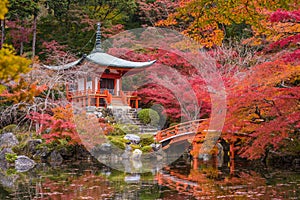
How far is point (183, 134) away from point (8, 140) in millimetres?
6599

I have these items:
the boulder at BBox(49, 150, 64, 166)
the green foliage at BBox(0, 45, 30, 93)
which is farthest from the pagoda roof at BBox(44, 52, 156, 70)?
the green foliage at BBox(0, 45, 30, 93)

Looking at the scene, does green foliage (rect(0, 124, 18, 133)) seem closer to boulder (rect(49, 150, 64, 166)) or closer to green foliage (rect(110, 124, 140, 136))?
boulder (rect(49, 150, 64, 166))

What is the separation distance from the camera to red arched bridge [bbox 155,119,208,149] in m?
15.2

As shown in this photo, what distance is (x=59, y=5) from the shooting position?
22.1m

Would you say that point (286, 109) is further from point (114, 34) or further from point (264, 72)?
point (114, 34)

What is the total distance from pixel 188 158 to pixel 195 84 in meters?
3.06

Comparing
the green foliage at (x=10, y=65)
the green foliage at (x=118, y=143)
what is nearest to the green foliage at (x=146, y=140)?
the green foliage at (x=118, y=143)

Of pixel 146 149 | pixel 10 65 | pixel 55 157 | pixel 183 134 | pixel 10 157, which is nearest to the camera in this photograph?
pixel 10 65

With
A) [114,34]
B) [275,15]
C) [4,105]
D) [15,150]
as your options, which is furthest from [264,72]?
[114,34]

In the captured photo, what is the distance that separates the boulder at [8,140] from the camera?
50.6ft

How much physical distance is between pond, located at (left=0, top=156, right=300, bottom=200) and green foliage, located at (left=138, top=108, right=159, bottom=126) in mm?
5287

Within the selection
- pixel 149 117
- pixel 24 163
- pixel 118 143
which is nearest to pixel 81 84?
pixel 149 117

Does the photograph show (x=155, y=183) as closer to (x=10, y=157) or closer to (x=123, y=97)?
(x=10, y=157)

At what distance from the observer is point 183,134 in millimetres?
15852
